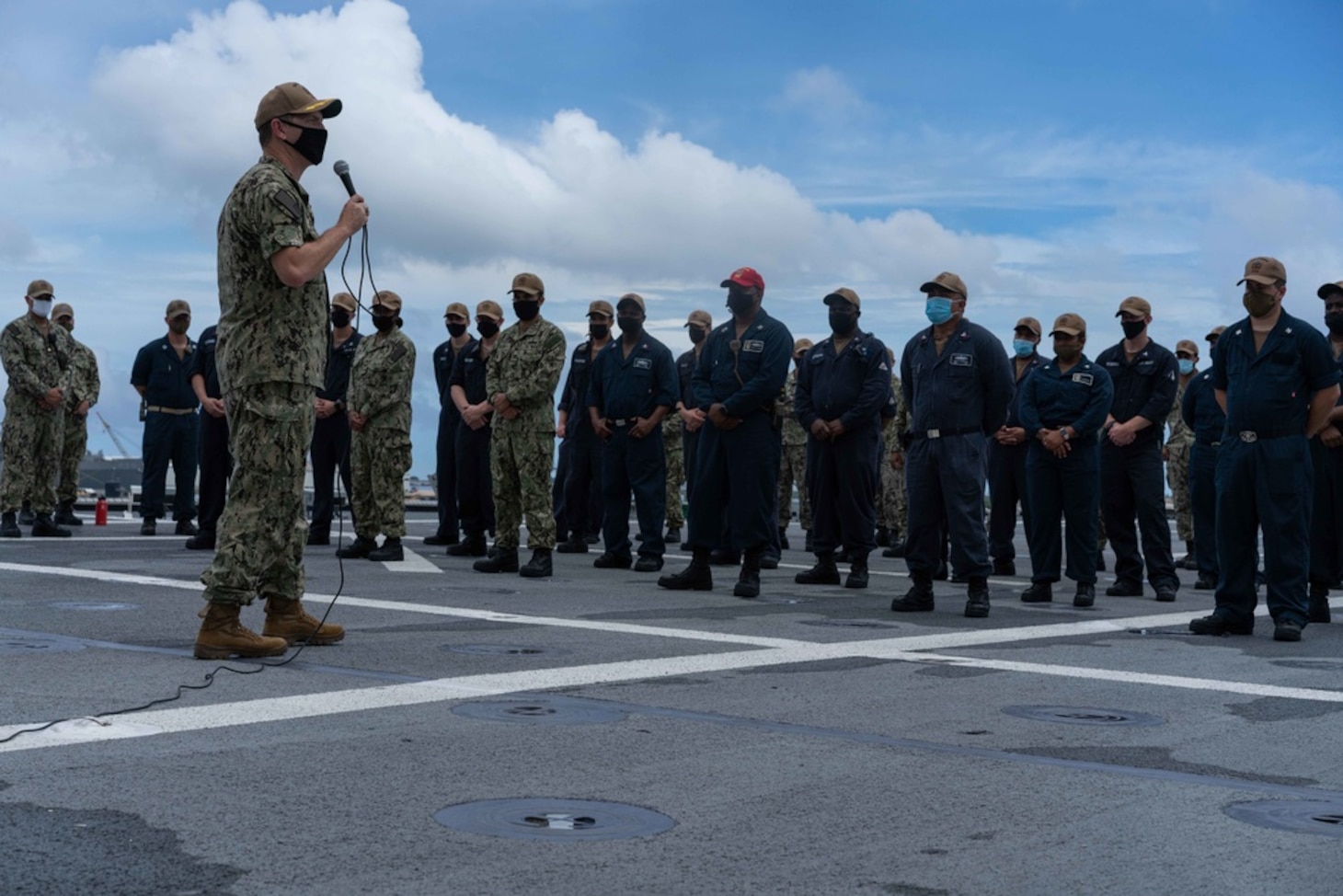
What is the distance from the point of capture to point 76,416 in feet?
55.3

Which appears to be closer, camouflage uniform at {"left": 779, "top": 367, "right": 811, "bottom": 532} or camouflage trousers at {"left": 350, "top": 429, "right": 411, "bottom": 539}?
camouflage trousers at {"left": 350, "top": 429, "right": 411, "bottom": 539}

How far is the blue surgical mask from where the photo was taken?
10.3 metres

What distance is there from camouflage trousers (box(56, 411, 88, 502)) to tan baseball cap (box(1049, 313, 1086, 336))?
9.97 metres

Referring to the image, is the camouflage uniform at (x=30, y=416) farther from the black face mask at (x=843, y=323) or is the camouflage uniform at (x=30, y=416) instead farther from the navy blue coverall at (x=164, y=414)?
the black face mask at (x=843, y=323)

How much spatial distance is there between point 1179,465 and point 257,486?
537 inches

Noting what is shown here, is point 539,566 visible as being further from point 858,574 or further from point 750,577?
point 858,574

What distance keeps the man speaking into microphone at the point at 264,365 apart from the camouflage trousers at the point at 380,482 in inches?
257

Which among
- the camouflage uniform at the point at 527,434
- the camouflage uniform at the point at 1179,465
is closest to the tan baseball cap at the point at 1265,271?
the camouflage uniform at the point at 527,434

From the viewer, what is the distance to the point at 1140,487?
40.6 feet

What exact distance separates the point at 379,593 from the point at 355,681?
158 inches

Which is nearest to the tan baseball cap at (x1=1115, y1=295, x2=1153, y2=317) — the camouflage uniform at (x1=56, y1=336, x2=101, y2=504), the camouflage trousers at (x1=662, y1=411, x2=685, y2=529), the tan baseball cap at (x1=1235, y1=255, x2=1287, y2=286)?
the tan baseball cap at (x1=1235, y1=255, x2=1287, y2=286)

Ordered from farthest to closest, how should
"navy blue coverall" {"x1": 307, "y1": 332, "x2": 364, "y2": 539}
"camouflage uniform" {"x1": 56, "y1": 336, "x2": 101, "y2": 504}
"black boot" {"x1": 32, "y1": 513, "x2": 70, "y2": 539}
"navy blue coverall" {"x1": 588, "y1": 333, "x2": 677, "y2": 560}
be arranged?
"camouflage uniform" {"x1": 56, "y1": 336, "x2": 101, "y2": 504}, "black boot" {"x1": 32, "y1": 513, "x2": 70, "y2": 539}, "navy blue coverall" {"x1": 307, "y1": 332, "x2": 364, "y2": 539}, "navy blue coverall" {"x1": 588, "y1": 333, "x2": 677, "y2": 560}

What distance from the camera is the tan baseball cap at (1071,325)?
11.8 meters

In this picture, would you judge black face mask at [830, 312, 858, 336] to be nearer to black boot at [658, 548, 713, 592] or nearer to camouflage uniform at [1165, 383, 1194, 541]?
black boot at [658, 548, 713, 592]
